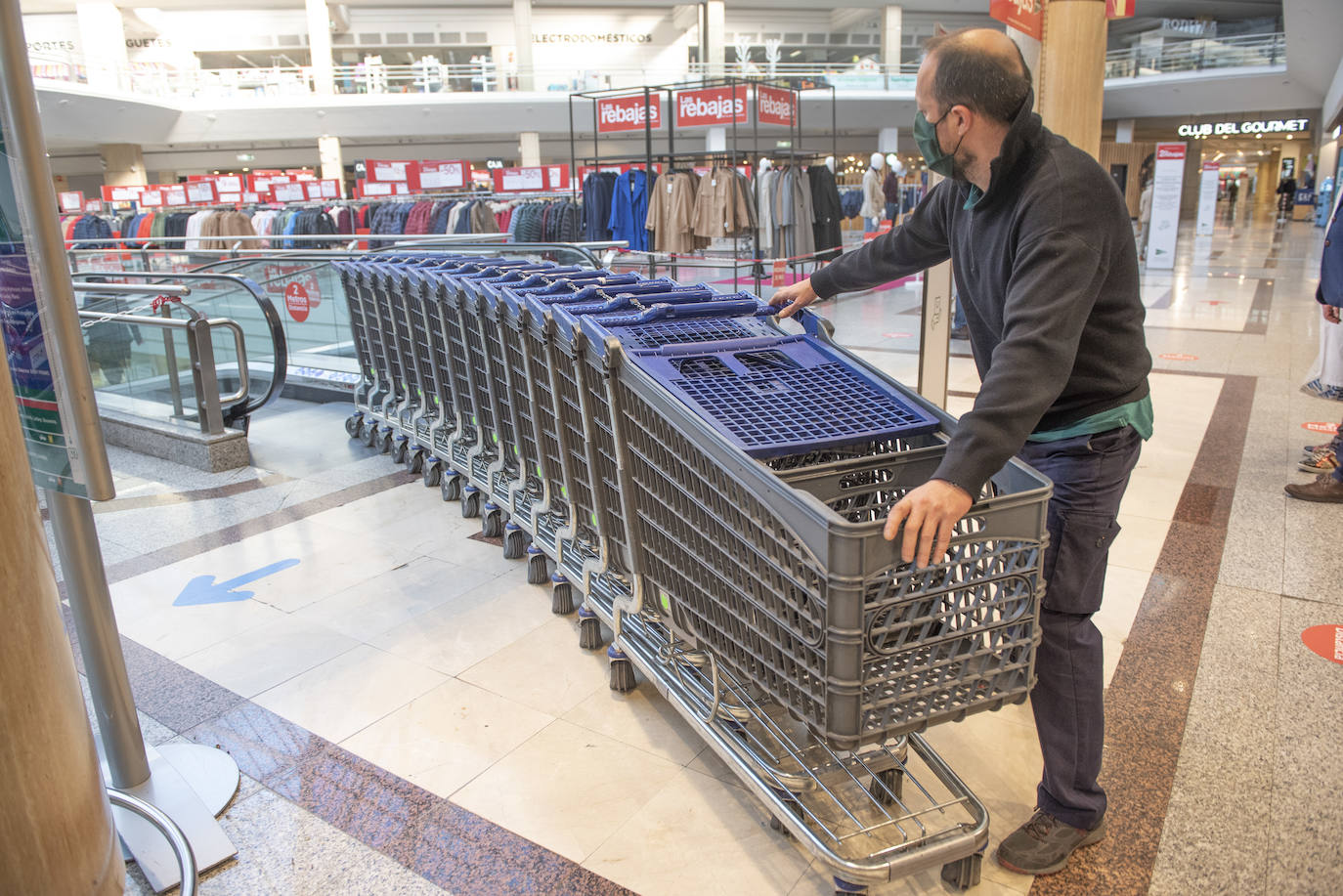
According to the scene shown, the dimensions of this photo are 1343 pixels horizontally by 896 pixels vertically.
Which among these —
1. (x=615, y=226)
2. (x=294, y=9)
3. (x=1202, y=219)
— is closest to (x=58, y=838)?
(x=615, y=226)

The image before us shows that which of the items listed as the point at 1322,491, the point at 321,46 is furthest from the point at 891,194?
the point at 321,46

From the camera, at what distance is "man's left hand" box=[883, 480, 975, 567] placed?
159 cm

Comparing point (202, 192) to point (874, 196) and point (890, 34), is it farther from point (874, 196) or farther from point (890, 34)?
point (890, 34)

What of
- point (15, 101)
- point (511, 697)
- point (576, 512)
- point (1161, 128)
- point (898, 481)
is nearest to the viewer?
point (15, 101)

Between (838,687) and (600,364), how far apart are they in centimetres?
112

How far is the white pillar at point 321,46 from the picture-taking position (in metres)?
29.0

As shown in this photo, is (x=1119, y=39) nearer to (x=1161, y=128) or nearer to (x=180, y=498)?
(x=1161, y=128)

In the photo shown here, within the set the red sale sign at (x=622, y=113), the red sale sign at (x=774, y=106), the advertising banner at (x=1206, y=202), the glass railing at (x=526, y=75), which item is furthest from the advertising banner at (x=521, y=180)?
the advertising banner at (x=1206, y=202)

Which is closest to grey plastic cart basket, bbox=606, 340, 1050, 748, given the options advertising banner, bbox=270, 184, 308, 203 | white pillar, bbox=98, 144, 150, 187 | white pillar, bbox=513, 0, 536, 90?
advertising banner, bbox=270, 184, 308, 203

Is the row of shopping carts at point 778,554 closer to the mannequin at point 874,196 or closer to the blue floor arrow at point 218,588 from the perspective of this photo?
the blue floor arrow at point 218,588

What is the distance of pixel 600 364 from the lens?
2.42 metres

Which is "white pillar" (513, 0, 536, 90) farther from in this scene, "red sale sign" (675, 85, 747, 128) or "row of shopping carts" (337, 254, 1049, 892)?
"row of shopping carts" (337, 254, 1049, 892)

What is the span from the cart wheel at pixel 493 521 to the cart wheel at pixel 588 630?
108cm

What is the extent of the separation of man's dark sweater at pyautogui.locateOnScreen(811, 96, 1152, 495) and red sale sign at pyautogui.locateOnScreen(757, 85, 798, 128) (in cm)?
778
